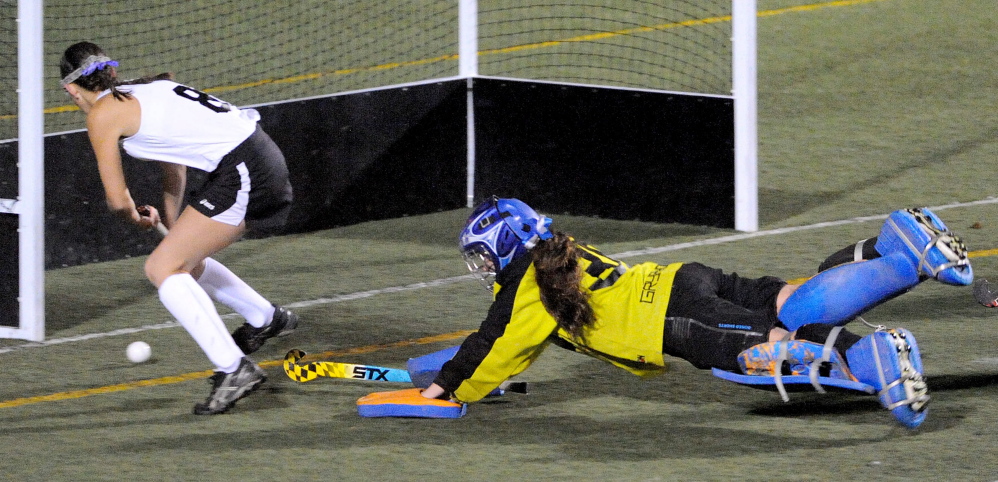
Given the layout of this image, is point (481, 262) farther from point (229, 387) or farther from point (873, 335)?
point (873, 335)

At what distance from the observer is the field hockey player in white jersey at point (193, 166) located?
5.53m

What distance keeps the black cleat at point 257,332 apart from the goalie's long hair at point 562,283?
175cm

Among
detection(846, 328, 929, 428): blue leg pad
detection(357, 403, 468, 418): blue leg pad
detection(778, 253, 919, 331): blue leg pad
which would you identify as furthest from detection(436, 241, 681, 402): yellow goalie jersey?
detection(846, 328, 929, 428): blue leg pad

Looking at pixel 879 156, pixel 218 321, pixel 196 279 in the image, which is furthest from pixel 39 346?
pixel 879 156

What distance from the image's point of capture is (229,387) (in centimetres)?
551

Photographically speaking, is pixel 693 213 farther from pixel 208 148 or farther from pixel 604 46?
pixel 604 46

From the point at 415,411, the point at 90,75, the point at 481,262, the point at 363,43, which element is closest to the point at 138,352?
the point at 90,75

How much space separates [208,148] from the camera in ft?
18.6

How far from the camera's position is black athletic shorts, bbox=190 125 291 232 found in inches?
223

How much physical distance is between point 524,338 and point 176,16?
9664mm

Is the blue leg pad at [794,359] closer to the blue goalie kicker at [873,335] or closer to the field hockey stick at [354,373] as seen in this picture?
the blue goalie kicker at [873,335]

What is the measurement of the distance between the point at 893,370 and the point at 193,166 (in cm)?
274

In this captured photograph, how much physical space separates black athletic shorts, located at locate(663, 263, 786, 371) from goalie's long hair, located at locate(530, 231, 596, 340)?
311 millimetres

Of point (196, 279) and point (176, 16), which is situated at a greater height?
point (176, 16)
